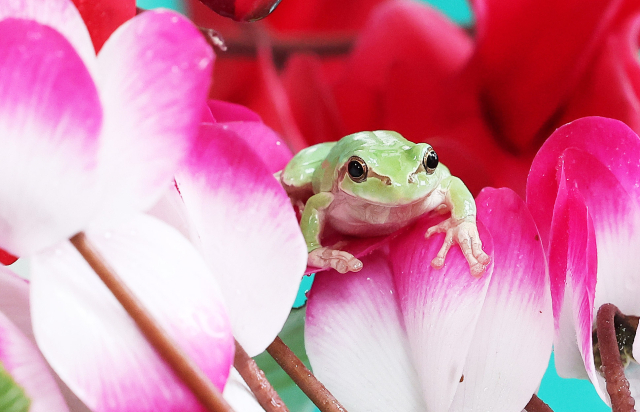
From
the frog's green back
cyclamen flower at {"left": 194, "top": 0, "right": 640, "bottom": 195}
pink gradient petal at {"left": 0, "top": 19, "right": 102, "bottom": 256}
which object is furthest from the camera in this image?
cyclamen flower at {"left": 194, "top": 0, "right": 640, "bottom": 195}

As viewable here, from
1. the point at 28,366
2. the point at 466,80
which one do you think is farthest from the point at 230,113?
the point at 466,80

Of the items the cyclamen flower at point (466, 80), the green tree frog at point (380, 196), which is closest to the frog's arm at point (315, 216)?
the green tree frog at point (380, 196)

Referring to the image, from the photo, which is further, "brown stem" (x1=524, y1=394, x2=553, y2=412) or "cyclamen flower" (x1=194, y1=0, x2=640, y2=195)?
"cyclamen flower" (x1=194, y1=0, x2=640, y2=195)

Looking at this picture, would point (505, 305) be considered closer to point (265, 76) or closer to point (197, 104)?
point (197, 104)

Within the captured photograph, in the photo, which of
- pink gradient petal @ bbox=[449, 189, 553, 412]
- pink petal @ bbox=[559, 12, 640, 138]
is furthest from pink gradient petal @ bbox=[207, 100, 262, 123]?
pink petal @ bbox=[559, 12, 640, 138]

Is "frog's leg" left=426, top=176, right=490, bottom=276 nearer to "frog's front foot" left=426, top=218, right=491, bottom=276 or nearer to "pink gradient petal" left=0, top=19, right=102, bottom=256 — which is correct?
"frog's front foot" left=426, top=218, right=491, bottom=276
